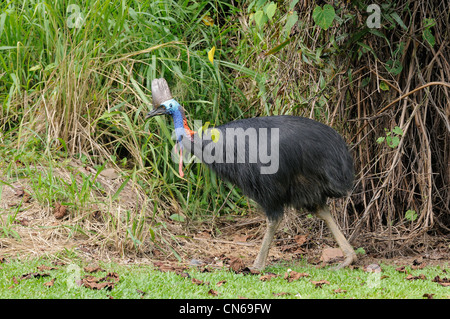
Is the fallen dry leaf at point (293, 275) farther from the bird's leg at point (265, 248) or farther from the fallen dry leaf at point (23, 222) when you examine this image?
the fallen dry leaf at point (23, 222)

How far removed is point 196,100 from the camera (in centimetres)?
578

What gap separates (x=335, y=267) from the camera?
14.4ft

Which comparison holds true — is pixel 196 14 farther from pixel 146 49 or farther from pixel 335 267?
pixel 335 267

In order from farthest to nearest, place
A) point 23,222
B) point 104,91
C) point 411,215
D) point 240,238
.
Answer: point 104,91
point 240,238
point 411,215
point 23,222

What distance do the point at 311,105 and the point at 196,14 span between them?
1707mm

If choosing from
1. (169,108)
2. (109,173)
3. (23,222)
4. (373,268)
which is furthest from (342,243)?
(23,222)

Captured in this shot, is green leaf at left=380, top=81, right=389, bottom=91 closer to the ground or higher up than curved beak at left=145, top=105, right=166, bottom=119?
higher up

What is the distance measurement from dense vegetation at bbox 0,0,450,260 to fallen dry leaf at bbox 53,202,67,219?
0.05m

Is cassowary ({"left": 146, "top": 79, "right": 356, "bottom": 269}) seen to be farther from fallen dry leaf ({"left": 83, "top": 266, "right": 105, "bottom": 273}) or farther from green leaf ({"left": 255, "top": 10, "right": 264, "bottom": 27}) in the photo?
fallen dry leaf ({"left": 83, "top": 266, "right": 105, "bottom": 273})

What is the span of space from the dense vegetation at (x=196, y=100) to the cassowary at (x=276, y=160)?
1.67ft

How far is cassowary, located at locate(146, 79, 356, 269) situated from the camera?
14.1ft

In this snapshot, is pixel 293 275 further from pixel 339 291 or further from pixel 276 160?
pixel 276 160

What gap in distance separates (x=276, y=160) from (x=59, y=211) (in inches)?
65.7

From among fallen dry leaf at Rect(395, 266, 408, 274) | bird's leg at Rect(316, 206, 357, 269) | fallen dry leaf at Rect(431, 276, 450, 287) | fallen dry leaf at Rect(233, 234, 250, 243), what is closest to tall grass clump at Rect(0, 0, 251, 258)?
fallen dry leaf at Rect(233, 234, 250, 243)
